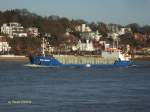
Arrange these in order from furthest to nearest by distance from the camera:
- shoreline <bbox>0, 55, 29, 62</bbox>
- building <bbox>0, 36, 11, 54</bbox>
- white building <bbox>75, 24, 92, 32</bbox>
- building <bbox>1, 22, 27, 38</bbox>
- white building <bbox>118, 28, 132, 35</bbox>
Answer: white building <bbox>118, 28, 132, 35</bbox>
white building <bbox>75, 24, 92, 32</bbox>
building <bbox>1, 22, 27, 38</bbox>
building <bbox>0, 36, 11, 54</bbox>
shoreline <bbox>0, 55, 29, 62</bbox>

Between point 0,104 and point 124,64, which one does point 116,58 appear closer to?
point 124,64

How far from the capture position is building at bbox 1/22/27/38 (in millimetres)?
163450

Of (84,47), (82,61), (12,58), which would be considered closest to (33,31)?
(84,47)

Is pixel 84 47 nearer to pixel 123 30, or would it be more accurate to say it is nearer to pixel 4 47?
pixel 4 47

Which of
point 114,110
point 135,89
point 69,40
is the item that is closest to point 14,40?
point 69,40

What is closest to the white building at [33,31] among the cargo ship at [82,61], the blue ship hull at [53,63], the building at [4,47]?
the building at [4,47]

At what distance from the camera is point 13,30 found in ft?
544

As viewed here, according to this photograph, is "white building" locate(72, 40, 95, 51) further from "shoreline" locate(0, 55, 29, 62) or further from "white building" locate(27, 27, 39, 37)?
"shoreline" locate(0, 55, 29, 62)

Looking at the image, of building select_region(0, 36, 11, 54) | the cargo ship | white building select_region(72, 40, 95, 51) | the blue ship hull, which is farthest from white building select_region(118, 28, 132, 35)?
the blue ship hull

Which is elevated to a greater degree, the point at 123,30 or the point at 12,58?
the point at 123,30

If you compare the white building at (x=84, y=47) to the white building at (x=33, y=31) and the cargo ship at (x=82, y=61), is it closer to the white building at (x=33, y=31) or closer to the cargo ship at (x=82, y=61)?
the white building at (x=33, y=31)

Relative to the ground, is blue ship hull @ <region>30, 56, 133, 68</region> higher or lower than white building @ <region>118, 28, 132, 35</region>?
lower

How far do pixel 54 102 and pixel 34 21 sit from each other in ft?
468

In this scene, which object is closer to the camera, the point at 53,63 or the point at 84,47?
the point at 53,63
